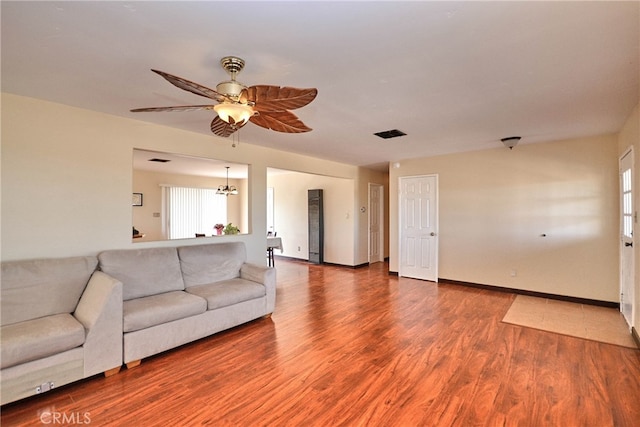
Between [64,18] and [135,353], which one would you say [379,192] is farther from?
[64,18]

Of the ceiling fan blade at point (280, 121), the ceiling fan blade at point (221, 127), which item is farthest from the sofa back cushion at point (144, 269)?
the ceiling fan blade at point (280, 121)

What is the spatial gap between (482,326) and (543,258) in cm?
208

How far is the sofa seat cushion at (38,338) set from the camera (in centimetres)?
200

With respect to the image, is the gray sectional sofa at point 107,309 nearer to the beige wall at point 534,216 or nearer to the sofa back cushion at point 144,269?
the sofa back cushion at point 144,269

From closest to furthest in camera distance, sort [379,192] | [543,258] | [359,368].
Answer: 1. [359,368]
2. [543,258]
3. [379,192]

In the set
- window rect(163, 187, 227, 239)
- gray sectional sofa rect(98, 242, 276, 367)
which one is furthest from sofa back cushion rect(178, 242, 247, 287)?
window rect(163, 187, 227, 239)

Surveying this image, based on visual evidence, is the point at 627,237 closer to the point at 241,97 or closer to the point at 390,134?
the point at 390,134

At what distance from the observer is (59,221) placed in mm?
2918

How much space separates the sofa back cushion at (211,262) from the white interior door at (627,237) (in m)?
4.61

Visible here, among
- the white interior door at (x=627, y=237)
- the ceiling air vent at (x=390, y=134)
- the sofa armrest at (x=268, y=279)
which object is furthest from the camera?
the ceiling air vent at (x=390, y=134)

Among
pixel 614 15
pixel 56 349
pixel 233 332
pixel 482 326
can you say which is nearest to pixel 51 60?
pixel 56 349

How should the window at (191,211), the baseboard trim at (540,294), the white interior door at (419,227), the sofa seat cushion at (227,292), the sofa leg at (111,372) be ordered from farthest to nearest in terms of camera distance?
the window at (191,211)
the white interior door at (419,227)
the baseboard trim at (540,294)
the sofa seat cushion at (227,292)
the sofa leg at (111,372)

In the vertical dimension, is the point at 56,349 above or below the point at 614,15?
below

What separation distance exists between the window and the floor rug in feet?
26.0
